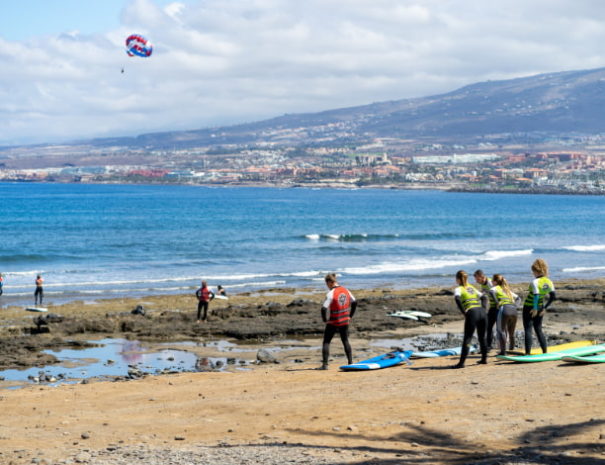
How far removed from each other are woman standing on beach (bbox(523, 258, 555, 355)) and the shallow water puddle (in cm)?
607

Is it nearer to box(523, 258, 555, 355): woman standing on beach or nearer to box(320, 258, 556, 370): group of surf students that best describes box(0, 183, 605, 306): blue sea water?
box(320, 258, 556, 370): group of surf students

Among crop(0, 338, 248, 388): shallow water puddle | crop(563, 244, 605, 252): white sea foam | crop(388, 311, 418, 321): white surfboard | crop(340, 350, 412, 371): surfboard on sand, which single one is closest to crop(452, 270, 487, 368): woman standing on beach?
crop(340, 350, 412, 371): surfboard on sand

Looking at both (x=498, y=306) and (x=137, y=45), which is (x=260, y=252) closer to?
(x=137, y=45)

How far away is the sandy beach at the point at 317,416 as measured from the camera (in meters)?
9.10

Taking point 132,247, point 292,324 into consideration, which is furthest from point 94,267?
point 292,324

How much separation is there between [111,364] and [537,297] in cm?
876

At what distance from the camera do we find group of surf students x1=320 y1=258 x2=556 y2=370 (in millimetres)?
13562

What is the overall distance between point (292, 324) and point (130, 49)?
26333 millimetres

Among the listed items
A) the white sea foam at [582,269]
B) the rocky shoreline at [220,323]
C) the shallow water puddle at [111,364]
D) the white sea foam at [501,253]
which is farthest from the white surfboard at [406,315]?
the white sea foam at [501,253]

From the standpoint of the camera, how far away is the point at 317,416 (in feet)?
35.6

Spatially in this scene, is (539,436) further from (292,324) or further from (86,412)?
(292,324)

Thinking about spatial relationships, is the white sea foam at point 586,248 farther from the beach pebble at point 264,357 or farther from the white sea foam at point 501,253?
the beach pebble at point 264,357

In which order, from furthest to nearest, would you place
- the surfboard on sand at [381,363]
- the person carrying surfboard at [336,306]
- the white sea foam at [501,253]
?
the white sea foam at [501,253], the surfboard on sand at [381,363], the person carrying surfboard at [336,306]

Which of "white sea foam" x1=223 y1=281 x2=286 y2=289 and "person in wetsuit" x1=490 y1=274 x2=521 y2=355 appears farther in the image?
"white sea foam" x1=223 y1=281 x2=286 y2=289
